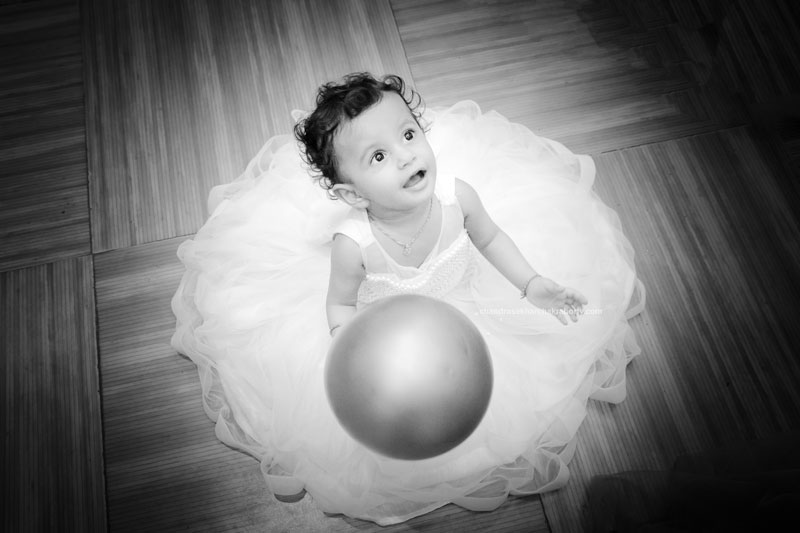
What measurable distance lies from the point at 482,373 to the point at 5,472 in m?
1.28

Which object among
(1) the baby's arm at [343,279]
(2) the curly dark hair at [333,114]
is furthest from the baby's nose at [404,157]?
(1) the baby's arm at [343,279]

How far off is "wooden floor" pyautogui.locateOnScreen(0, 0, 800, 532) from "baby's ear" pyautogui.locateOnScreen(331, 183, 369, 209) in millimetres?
713

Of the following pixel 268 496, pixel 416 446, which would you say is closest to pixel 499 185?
pixel 416 446

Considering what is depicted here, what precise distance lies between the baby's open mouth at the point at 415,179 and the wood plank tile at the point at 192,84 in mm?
830

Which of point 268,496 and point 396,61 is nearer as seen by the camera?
point 268,496

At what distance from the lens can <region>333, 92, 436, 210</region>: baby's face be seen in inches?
39.6

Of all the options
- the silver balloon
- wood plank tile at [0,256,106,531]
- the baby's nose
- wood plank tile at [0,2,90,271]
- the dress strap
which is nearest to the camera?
the silver balloon

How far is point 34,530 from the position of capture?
134 centimetres

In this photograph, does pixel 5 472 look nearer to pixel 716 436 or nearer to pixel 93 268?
pixel 93 268

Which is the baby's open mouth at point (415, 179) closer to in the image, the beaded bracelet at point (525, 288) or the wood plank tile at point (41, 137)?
the beaded bracelet at point (525, 288)

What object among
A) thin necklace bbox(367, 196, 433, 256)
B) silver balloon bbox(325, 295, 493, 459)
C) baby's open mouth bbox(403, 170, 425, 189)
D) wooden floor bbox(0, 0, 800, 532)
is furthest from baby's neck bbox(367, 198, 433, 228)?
wooden floor bbox(0, 0, 800, 532)

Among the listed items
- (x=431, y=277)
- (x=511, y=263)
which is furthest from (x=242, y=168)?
(x=511, y=263)

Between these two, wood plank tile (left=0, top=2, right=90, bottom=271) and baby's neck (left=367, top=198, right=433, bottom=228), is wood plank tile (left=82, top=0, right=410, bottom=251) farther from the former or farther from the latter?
baby's neck (left=367, top=198, right=433, bottom=228)

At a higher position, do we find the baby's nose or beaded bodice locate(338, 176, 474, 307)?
the baby's nose
